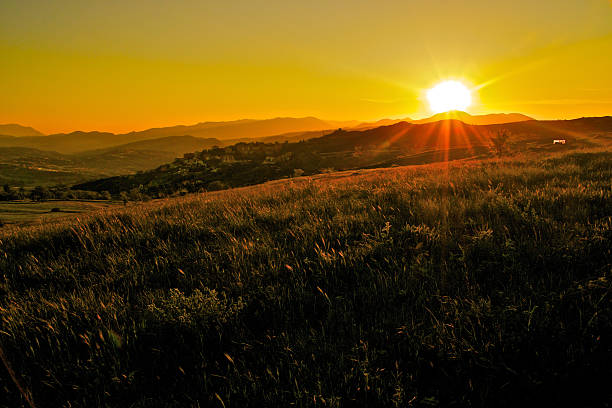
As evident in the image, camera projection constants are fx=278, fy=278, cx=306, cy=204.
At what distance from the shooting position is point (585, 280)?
6.82 ft

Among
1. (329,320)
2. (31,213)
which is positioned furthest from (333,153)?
(329,320)

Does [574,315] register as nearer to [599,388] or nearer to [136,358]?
[599,388]

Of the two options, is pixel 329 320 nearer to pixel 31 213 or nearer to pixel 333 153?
pixel 31 213

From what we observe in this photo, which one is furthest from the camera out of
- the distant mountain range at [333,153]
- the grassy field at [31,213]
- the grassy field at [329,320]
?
the distant mountain range at [333,153]

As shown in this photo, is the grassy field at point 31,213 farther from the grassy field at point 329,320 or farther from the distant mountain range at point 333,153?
the distant mountain range at point 333,153

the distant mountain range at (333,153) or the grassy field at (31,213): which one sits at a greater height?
the distant mountain range at (333,153)

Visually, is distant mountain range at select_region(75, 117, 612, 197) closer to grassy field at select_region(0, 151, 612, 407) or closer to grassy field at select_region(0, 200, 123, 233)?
grassy field at select_region(0, 200, 123, 233)

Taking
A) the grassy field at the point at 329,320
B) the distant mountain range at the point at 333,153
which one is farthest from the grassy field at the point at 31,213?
the distant mountain range at the point at 333,153

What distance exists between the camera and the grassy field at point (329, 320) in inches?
57.6

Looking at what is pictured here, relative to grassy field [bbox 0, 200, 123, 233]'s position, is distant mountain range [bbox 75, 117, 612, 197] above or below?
above

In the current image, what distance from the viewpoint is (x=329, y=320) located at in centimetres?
191

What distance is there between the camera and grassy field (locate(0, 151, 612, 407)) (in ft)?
4.80

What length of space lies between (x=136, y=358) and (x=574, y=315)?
111 inches

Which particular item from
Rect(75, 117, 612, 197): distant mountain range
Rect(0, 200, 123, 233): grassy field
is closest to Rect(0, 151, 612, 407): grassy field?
Rect(0, 200, 123, 233): grassy field
